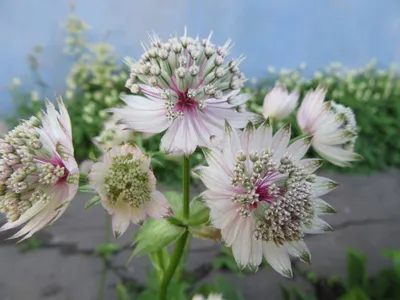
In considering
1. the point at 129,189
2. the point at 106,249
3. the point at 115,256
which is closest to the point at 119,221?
the point at 129,189

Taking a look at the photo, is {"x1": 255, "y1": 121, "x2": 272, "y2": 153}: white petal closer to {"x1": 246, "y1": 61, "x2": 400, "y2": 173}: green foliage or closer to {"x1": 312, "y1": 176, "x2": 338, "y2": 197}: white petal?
{"x1": 312, "y1": 176, "x2": 338, "y2": 197}: white petal

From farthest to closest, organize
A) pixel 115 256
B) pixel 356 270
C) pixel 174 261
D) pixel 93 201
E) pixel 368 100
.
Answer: pixel 368 100 → pixel 115 256 → pixel 356 270 → pixel 174 261 → pixel 93 201

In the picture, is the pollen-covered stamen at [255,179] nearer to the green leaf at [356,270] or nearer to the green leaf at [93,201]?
the green leaf at [93,201]

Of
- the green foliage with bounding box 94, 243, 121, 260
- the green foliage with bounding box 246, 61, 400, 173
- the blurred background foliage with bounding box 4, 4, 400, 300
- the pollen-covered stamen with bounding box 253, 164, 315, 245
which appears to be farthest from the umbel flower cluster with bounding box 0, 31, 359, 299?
the green foliage with bounding box 246, 61, 400, 173

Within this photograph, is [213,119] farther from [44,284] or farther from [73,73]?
[73,73]

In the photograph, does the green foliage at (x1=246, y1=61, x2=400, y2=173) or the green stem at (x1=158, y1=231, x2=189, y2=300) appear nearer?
the green stem at (x1=158, y1=231, x2=189, y2=300)

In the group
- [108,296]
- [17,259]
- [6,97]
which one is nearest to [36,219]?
[108,296]

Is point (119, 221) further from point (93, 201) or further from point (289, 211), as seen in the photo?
point (289, 211)
